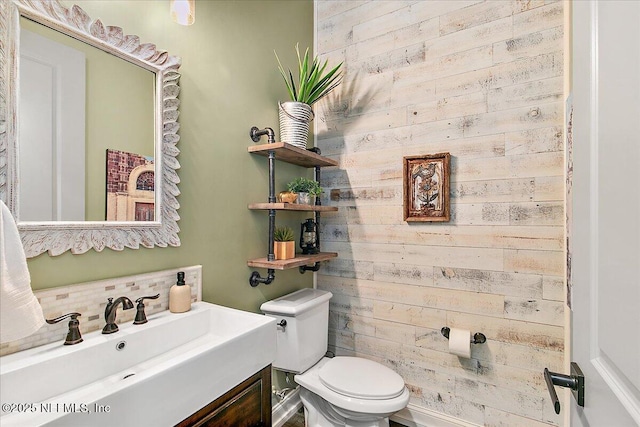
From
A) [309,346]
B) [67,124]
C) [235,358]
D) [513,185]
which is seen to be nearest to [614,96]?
[235,358]

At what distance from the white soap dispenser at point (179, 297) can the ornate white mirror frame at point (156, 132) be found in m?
0.18

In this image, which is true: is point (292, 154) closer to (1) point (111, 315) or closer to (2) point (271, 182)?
(2) point (271, 182)

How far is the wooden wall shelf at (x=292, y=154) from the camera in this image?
1.68 metres

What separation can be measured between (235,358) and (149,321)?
1.31 feet

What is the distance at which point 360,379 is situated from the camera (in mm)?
1631

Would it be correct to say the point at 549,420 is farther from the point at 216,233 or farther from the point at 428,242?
the point at 216,233

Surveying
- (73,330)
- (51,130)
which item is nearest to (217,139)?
(51,130)

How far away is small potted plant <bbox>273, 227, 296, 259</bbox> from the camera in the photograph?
71.7 inches

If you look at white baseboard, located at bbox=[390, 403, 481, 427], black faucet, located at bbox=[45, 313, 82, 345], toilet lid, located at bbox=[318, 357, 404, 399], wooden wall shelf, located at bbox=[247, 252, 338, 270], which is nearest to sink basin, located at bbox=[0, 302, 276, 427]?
black faucet, located at bbox=[45, 313, 82, 345]

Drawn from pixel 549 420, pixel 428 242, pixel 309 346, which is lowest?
pixel 549 420

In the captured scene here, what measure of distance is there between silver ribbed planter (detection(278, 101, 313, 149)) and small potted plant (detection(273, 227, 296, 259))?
0.53m

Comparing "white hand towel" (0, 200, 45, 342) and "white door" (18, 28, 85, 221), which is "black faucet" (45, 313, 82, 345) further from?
"white door" (18, 28, 85, 221)

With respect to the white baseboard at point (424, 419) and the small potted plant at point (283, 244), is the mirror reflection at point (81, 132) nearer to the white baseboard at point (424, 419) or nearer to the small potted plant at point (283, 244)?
the small potted plant at point (283, 244)

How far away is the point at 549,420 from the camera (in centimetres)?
158
